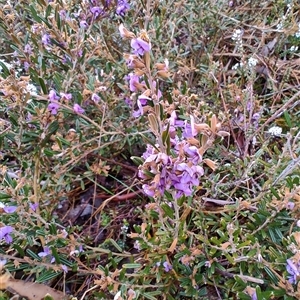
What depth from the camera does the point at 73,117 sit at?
1.68 metres

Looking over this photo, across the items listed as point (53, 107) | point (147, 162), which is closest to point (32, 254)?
point (53, 107)

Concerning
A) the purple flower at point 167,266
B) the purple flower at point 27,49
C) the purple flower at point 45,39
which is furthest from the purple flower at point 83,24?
the purple flower at point 167,266

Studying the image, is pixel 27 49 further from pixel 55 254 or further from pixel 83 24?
pixel 55 254

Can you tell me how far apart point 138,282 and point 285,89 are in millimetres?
1053

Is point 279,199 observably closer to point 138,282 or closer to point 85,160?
point 138,282

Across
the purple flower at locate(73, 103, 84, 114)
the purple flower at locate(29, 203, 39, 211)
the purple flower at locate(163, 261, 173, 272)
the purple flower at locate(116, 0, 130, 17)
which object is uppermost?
the purple flower at locate(116, 0, 130, 17)

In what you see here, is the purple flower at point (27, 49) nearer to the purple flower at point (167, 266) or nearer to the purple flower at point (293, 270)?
the purple flower at point (167, 266)

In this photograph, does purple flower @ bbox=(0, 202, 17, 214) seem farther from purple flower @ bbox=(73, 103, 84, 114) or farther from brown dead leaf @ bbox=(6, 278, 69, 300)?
purple flower @ bbox=(73, 103, 84, 114)

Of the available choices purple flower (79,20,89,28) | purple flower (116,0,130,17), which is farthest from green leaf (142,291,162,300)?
purple flower (116,0,130,17)

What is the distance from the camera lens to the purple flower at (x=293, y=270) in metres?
1.09

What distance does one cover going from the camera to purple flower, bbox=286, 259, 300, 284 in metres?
1.09

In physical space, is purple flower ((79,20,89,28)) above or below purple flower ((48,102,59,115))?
above

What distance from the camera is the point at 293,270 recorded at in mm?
1098

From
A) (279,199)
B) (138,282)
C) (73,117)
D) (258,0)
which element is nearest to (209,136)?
(279,199)
